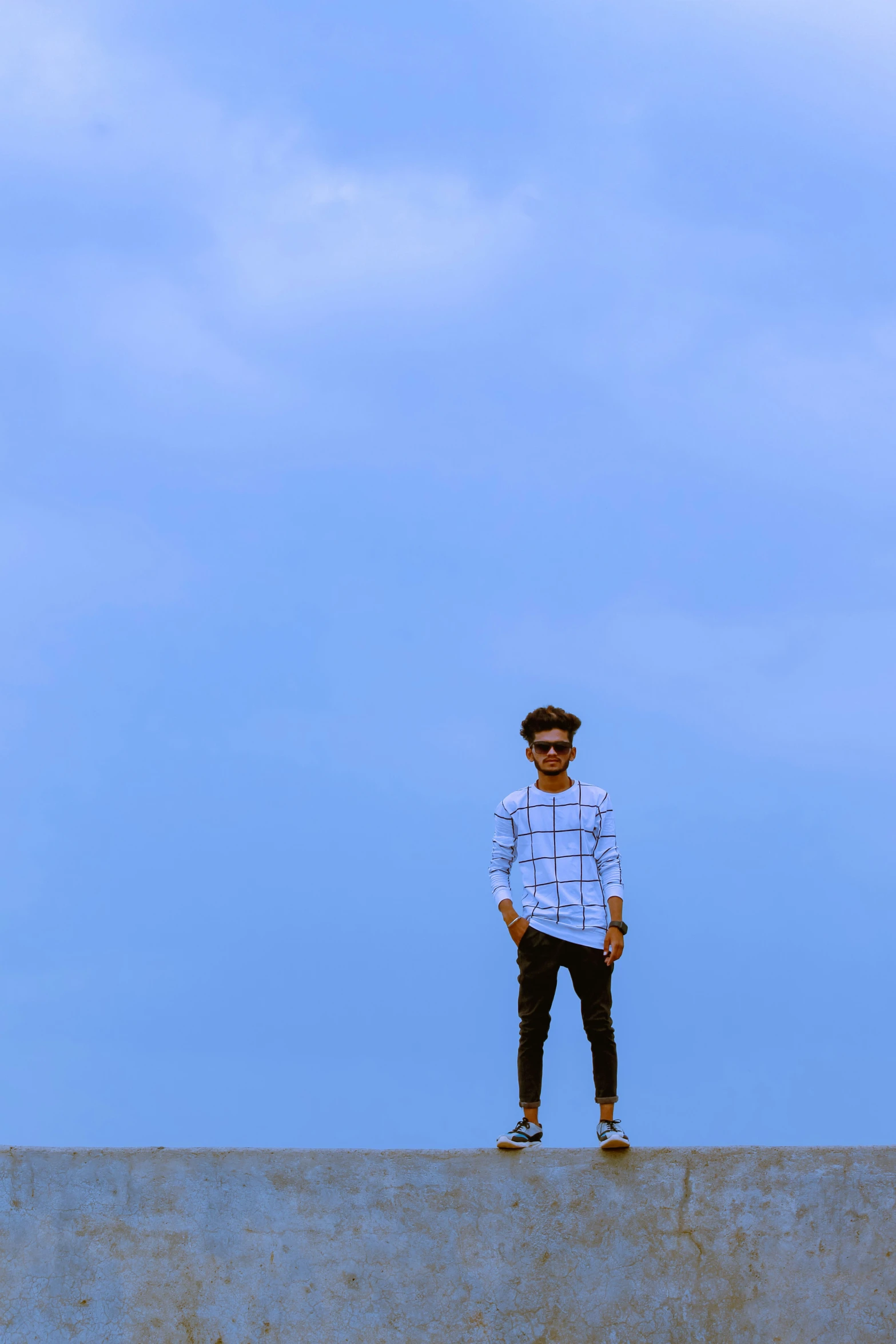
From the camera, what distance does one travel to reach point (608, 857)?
5.47 meters

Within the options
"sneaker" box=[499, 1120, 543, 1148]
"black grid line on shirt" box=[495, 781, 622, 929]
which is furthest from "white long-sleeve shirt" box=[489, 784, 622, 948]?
"sneaker" box=[499, 1120, 543, 1148]

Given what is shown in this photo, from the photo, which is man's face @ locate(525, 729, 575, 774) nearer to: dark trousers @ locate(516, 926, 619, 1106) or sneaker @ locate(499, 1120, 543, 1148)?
dark trousers @ locate(516, 926, 619, 1106)

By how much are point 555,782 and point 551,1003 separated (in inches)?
38.8

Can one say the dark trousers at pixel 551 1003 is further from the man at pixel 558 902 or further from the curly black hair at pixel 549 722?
the curly black hair at pixel 549 722

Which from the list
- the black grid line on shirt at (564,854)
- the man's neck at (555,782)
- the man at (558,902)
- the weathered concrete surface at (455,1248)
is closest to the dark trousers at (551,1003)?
the man at (558,902)

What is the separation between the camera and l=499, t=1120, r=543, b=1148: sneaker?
204 inches

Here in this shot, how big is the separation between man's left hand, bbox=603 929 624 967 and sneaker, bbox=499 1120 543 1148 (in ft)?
2.57

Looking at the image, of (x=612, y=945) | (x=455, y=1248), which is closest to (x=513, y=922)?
(x=612, y=945)

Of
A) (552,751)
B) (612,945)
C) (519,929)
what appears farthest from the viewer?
(552,751)

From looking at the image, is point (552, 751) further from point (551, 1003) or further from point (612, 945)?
point (551, 1003)

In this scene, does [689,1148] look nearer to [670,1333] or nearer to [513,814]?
[670,1333]

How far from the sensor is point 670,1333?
16.5 ft

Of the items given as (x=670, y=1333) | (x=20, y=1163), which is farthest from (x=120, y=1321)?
(x=670, y=1333)

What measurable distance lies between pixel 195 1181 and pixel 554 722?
2579mm
